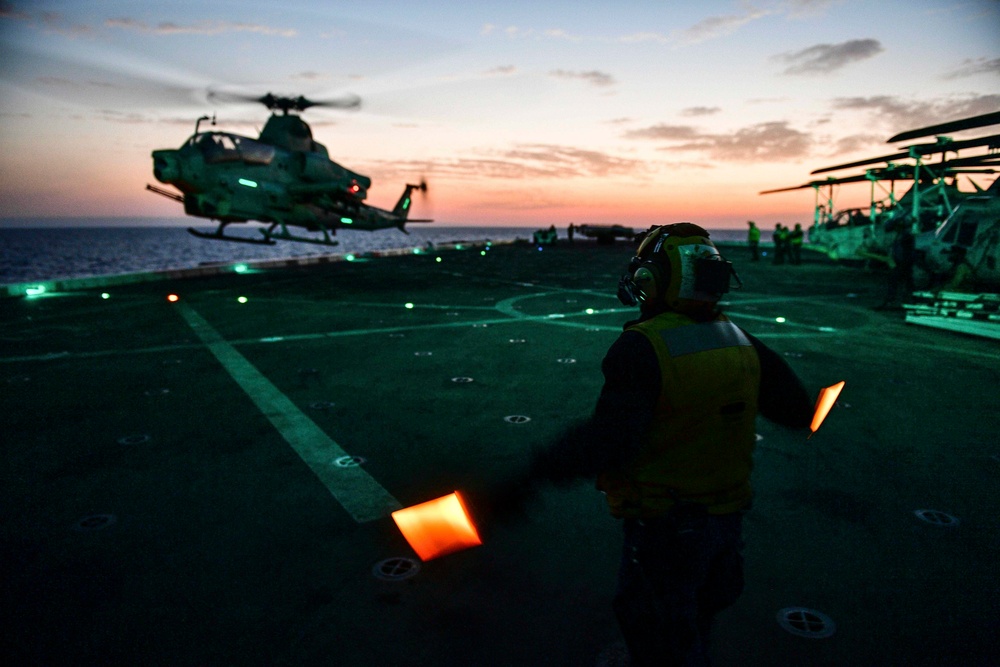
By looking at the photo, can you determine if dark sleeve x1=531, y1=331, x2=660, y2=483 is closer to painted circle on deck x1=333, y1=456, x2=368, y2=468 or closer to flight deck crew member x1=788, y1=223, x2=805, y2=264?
painted circle on deck x1=333, y1=456, x2=368, y2=468

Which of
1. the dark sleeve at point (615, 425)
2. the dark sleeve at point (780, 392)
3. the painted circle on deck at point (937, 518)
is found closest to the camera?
the dark sleeve at point (615, 425)

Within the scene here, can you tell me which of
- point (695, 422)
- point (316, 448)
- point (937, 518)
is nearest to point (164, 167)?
point (316, 448)

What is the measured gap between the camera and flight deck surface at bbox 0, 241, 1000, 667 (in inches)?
104

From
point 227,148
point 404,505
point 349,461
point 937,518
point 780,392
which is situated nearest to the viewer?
point 780,392

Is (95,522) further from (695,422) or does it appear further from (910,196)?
(910,196)

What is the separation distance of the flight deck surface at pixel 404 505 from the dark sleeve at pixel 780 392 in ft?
3.48

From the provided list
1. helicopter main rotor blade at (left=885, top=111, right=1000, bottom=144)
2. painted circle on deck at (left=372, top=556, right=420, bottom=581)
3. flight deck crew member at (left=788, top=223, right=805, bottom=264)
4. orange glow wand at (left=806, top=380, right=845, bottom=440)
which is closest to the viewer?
A: orange glow wand at (left=806, top=380, right=845, bottom=440)

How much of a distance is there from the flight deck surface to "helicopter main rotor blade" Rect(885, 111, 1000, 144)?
7204 millimetres

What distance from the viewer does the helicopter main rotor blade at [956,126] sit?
12625mm

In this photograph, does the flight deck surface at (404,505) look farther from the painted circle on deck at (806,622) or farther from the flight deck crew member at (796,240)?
the flight deck crew member at (796,240)

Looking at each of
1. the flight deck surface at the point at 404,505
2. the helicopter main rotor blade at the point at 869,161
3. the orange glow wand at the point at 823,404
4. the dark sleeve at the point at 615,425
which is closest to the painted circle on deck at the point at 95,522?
the flight deck surface at the point at 404,505

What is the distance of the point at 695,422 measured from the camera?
6.45 feet

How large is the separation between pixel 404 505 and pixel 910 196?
1088 inches

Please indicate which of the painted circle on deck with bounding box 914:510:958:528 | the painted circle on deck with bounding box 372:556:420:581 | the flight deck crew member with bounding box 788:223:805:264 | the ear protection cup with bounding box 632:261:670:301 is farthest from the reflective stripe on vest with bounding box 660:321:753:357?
the flight deck crew member with bounding box 788:223:805:264
